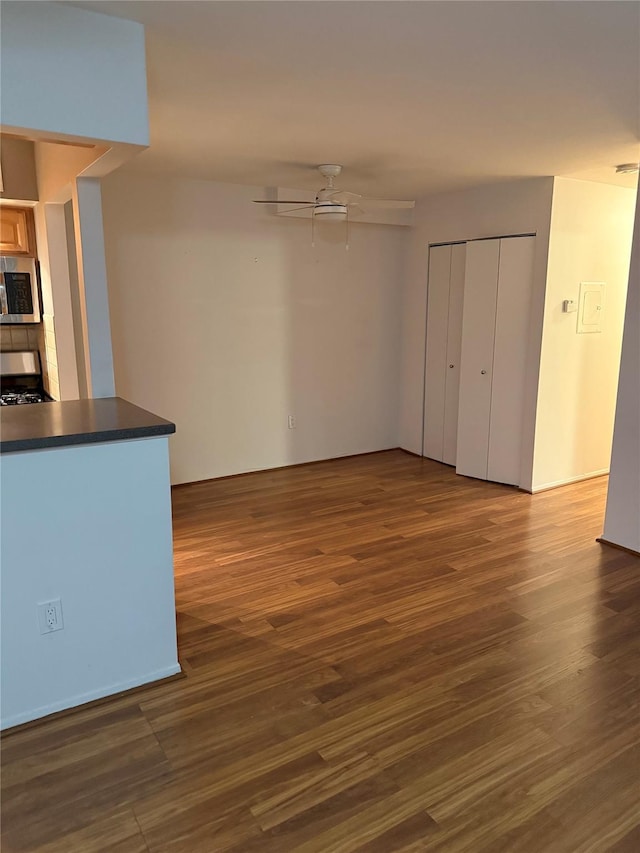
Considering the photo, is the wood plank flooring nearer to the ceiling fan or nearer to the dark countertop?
the dark countertop

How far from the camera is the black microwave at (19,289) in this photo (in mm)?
4094

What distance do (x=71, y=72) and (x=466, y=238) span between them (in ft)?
11.9

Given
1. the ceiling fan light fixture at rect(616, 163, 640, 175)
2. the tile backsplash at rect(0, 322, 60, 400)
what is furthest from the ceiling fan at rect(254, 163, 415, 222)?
the tile backsplash at rect(0, 322, 60, 400)

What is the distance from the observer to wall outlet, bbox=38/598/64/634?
214 cm

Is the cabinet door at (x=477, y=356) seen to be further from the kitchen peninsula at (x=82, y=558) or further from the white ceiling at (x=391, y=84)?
the kitchen peninsula at (x=82, y=558)

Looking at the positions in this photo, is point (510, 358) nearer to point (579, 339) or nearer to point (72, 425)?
point (579, 339)

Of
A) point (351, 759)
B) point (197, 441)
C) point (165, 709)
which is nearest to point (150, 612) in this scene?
point (165, 709)

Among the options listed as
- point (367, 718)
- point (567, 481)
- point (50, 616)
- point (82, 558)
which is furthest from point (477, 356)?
point (50, 616)

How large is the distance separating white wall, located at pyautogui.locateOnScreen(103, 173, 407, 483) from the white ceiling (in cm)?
63

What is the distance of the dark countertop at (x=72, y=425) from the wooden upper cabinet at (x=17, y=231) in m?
2.09

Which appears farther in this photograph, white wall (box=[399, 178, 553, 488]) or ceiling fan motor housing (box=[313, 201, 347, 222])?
white wall (box=[399, 178, 553, 488])

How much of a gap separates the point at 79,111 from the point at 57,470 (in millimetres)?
1245

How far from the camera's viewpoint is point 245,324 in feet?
16.2

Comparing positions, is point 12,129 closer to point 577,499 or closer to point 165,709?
point 165,709
